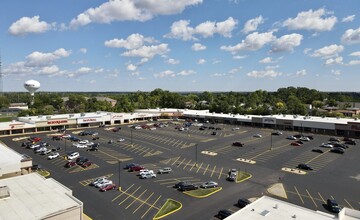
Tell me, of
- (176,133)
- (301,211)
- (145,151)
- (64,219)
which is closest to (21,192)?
(64,219)

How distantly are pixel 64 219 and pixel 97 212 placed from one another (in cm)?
868

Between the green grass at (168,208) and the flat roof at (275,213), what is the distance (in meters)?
10.9

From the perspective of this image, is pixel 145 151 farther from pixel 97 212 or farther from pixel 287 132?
pixel 287 132

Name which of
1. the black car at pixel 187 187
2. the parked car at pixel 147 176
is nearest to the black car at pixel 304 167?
the black car at pixel 187 187

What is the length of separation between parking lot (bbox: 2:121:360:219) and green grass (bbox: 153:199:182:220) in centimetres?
70

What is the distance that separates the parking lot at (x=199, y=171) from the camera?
37.3m

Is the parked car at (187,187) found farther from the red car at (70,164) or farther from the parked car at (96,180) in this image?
the red car at (70,164)

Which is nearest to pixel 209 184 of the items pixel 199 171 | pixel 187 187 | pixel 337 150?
pixel 187 187

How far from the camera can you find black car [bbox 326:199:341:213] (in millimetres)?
34844

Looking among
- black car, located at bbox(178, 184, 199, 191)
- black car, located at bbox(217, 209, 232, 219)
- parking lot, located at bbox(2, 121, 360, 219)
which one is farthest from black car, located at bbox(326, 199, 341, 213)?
black car, located at bbox(178, 184, 199, 191)

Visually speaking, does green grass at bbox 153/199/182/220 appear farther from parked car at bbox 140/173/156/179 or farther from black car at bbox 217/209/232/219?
parked car at bbox 140/173/156/179

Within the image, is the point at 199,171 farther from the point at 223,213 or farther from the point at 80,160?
the point at 80,160

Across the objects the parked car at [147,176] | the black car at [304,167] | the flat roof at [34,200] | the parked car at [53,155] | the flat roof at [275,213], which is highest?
the flat roof at [34,200]

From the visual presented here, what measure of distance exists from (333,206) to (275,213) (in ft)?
44.5
